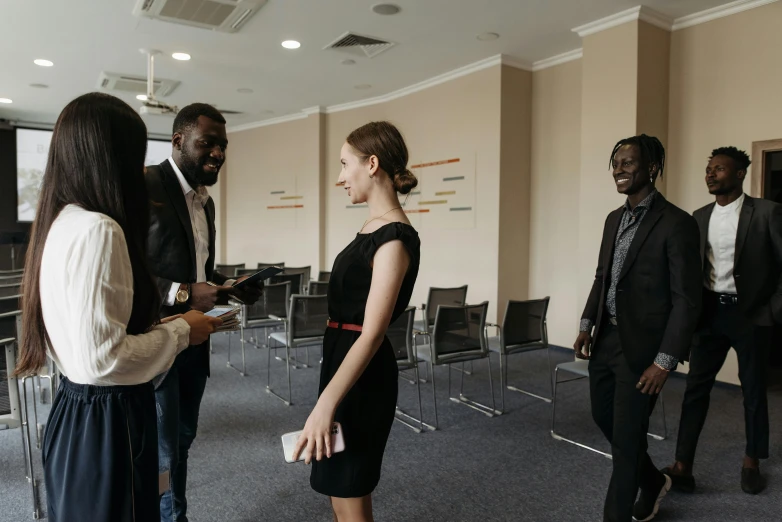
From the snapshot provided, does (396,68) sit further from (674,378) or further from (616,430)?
(616,430)

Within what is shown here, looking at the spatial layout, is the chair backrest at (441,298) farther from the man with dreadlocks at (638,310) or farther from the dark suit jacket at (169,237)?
the dark suit jacket at (169,237)

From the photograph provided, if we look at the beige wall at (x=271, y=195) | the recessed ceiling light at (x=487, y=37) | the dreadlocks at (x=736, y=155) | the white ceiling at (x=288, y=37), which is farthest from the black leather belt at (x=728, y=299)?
the beige wall at (x=271, y=195)

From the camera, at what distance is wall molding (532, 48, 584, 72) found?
6.23 metres

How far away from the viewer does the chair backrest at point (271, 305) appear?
16.9ft

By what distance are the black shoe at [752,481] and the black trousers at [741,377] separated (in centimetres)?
9

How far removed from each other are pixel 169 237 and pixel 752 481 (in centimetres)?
312

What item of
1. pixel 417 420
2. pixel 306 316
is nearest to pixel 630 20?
pixel 306 316

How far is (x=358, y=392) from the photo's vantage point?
150cm

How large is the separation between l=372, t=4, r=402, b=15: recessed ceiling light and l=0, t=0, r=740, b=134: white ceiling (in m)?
0.07

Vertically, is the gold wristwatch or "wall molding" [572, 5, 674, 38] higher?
"wall molding" [572, 5, 674, 38]

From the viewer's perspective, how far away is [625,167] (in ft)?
7.48

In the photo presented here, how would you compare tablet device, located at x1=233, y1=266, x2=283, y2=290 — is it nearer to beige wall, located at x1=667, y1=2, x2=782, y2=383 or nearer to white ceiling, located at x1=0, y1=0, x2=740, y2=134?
white ceiling, located at x1=0, y1=0, x2=740, y2=134

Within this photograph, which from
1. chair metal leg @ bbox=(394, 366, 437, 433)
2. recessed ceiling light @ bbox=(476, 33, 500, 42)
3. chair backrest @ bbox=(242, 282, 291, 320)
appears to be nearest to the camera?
chair metal leg @ bbox=(394, 366, 437, 433)

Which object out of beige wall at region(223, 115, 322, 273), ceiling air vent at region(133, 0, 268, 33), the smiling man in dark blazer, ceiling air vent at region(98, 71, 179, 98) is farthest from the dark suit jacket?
beige wall at region(223, 115, 322, 273)
